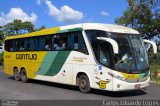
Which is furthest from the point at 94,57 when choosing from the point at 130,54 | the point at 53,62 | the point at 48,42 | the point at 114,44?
the point at 48,42

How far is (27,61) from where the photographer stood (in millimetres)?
22312

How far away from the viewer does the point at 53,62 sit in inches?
757

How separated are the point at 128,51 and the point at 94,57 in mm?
1499

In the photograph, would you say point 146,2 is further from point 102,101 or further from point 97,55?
point 102,101

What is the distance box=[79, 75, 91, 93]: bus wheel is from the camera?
53.8ft

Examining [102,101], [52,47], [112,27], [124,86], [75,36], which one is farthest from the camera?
[52,47]

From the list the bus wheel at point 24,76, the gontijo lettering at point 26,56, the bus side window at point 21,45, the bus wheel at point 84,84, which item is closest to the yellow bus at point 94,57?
the bus wheel at point 84,84

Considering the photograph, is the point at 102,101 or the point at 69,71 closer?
the point at 102,101

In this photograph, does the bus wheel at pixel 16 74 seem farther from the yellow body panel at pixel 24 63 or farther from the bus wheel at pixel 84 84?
the bus wheel at pixel 84 84

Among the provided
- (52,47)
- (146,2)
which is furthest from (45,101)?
(146,2)

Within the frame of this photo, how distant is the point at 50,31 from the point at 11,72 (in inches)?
253

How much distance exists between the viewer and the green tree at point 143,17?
113 ft

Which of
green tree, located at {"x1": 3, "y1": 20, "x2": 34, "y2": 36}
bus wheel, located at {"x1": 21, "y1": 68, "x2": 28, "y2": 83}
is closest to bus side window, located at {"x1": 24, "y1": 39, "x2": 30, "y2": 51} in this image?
bus wheel, located at {"x1": 21, "y1": 68, "x2": 28, "y2": 83}

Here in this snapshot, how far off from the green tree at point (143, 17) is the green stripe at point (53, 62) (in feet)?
55.5
